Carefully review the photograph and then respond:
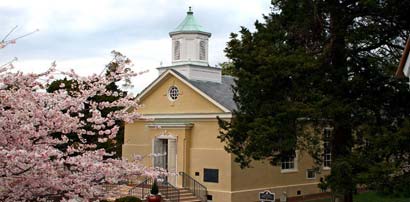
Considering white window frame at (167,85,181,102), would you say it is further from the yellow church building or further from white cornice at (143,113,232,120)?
white cornice at (143,113,232,120)

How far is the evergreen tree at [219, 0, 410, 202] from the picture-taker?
15047 millimetres

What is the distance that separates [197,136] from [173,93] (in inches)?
110

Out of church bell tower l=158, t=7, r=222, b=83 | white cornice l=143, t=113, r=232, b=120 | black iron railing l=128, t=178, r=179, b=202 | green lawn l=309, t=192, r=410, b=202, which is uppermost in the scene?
church bell tower l=158, t=7, r=222, b=83

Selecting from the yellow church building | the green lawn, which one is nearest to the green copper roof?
the yellow church building

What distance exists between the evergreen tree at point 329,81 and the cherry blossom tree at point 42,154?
809 centimetres

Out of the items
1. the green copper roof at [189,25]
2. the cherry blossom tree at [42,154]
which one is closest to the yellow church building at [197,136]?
the green copper roof at [189,25]

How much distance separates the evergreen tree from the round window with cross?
33.7 ft

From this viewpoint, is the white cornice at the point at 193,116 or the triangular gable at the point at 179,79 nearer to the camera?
the white cornice at the point at 193,116

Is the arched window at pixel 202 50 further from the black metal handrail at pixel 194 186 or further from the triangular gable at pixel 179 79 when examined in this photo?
the black metal handrail at pixel 194 186

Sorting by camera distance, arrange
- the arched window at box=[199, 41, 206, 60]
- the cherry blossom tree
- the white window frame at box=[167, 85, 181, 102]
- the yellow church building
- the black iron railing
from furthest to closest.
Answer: the arched window at box=[199, 41, 206, 60] < the white window frame at box=[167, 85, 181, 102] < the yellow church building < the black iron railing < the cherry blossom tree

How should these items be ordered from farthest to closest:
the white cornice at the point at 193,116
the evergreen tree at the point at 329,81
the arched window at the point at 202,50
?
the arched window at the point at 202,50 → the white cornice at the point at 193,116 → the evergreen tree at the point at 329,81

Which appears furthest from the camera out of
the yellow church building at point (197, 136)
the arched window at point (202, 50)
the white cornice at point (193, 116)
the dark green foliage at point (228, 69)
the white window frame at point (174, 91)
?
the arched window at point (202, 50)

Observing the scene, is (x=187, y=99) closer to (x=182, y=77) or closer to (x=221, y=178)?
(x=182, y=77)

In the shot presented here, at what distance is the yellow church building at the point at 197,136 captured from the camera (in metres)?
24.7
